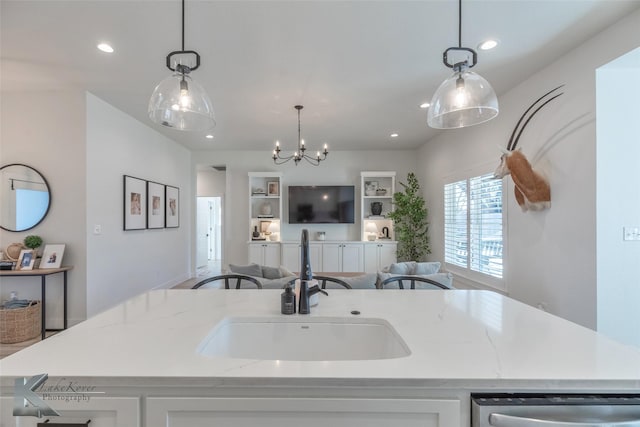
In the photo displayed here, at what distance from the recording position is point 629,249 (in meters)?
2.40

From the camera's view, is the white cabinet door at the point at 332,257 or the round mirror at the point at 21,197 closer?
the round mirror at the point at 21,197

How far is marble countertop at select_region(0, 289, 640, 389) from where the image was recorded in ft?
2.79

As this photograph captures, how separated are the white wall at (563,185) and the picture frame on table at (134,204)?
192 inches

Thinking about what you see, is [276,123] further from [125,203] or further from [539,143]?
[539,143]

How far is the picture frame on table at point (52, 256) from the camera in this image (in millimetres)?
3414

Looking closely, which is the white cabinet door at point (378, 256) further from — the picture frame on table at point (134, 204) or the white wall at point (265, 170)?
the picture frame on table at point (134, 204)

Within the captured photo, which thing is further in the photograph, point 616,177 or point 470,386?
point 616,177

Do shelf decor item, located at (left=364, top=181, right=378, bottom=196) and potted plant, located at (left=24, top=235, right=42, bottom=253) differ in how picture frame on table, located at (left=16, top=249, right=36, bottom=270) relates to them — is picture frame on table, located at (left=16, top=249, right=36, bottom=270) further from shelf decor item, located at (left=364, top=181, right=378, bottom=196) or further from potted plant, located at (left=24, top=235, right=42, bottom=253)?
shelf decor item, located at (left=364, top=181, right=378, bottom=196)

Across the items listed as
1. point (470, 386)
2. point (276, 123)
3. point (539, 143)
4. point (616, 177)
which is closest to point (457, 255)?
point (539, 143)

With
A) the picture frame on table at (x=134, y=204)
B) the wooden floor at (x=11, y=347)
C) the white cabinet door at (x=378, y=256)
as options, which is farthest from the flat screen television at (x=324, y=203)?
the wooden floor at (x=11, y=347)

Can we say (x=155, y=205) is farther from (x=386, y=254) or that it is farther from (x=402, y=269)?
(x=386, y=254)

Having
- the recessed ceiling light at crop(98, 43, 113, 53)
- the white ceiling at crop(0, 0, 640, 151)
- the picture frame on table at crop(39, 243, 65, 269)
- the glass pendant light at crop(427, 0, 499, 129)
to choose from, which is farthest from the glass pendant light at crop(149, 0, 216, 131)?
the picture frame on table at crop(39, 243, 65, 269)

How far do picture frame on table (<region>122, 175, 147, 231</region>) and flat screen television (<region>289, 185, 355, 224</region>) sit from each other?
2.69m

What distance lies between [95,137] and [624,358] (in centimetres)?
483
